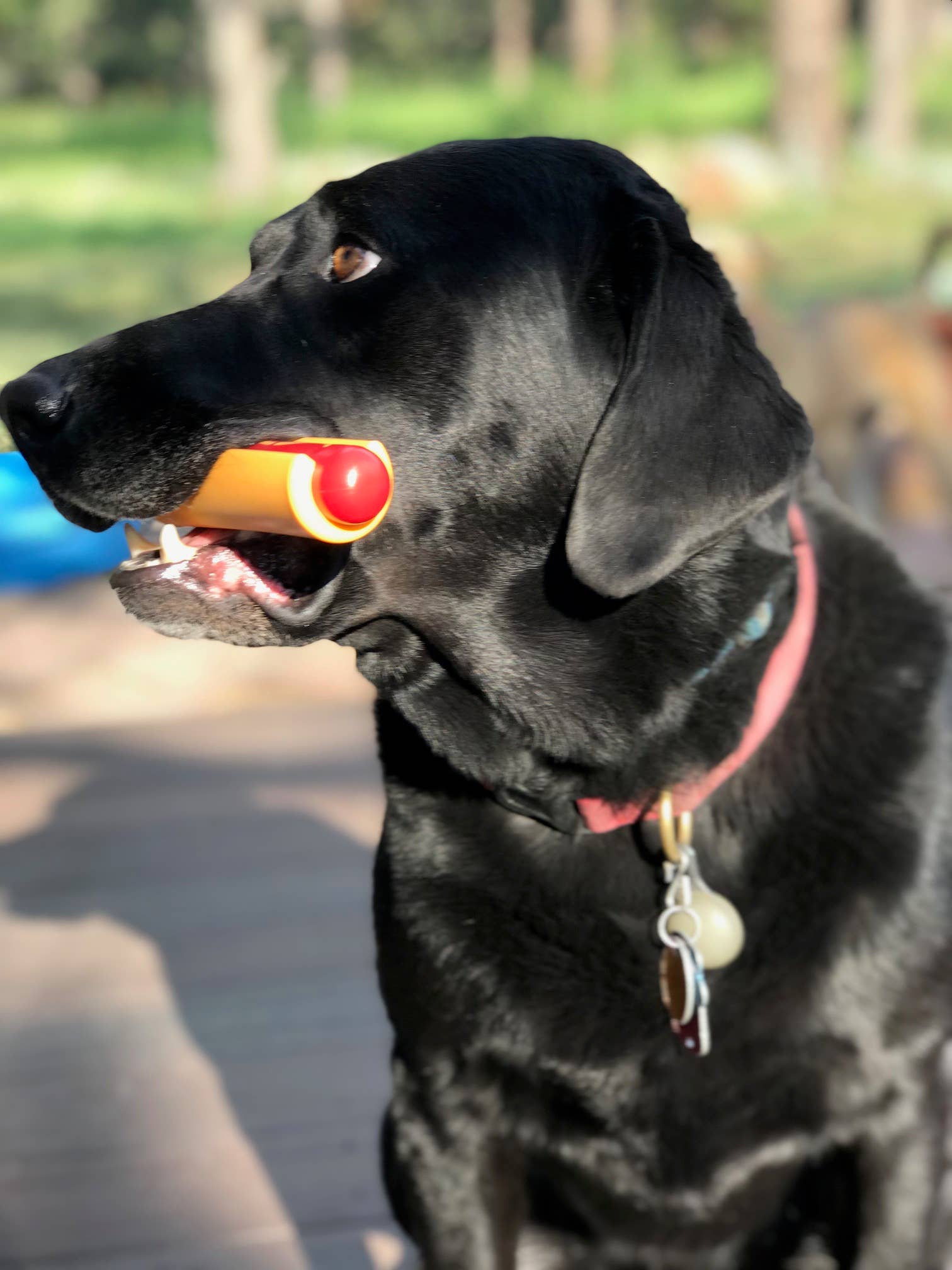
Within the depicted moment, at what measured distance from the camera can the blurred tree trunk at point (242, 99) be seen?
10828 mm

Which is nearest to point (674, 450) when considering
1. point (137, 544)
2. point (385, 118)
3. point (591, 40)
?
point (137, 544)

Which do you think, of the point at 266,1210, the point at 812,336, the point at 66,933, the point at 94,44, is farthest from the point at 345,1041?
the point at 94,44

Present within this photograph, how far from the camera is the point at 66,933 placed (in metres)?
2.88

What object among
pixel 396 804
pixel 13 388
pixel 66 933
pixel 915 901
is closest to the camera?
pixel 13 388

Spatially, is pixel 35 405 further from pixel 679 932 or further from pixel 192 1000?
pixel 192 1000

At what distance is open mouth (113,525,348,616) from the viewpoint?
155 centimetres

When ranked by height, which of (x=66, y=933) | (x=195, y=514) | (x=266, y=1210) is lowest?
(x=66, y=933)

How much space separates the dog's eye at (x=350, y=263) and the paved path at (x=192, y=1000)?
131cm

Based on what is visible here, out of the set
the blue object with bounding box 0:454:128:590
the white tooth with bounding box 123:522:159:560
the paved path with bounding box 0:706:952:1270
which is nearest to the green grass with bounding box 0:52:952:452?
the blue object with bounding box 0:454:128:590

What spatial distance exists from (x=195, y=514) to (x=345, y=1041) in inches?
50.4

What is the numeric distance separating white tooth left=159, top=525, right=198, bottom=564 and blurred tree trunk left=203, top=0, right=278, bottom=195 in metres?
9.58

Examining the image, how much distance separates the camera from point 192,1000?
8.70 feet

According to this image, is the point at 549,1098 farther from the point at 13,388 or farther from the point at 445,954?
the point at 13,388

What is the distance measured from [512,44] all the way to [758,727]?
12.8 metres
